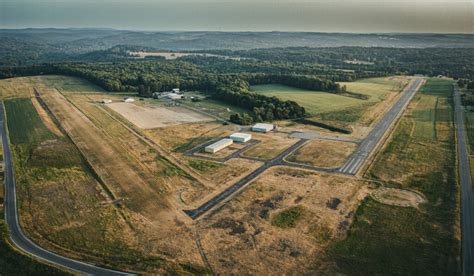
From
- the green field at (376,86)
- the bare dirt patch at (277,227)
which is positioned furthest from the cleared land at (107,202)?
the green field at (376,86)

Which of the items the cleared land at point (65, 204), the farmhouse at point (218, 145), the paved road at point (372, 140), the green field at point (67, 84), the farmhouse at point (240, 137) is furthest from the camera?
the green field at point (67, 84)

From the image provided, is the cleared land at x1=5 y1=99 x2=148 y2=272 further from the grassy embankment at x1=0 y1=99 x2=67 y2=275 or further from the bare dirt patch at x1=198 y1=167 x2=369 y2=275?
the bare dirt patch at x1=198 y1=167 x2=369 y2=275

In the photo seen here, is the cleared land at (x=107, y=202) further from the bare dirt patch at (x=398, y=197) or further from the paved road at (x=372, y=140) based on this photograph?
the paved road at (x=372, y=140)

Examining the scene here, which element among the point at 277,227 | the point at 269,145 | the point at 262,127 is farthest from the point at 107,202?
the point at 262,127

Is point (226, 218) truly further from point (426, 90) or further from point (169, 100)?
point (426, 90)

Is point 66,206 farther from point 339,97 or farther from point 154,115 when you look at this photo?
point 339,97

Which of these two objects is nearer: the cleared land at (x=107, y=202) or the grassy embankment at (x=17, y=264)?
the grassy embankment at (x=17, y=264)

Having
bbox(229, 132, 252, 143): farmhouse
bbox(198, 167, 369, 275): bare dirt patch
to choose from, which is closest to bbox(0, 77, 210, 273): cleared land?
bbox(198, 167, 369, 275): bare dirt patch
